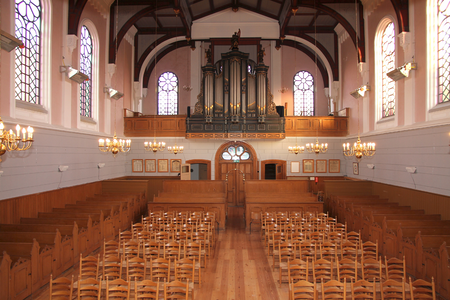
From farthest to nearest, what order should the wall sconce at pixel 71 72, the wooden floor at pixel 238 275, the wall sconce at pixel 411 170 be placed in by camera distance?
the wall sconce at pixel 71 72
the wall sconce at pixel 411 170
the wooden floor at pixel 238 275

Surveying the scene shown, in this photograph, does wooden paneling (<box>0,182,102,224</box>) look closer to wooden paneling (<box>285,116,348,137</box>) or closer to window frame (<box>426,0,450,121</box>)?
wooden paneling (<box>285,116,348,137</box>)

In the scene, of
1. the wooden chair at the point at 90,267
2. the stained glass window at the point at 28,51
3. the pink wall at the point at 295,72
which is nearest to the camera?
the wooden chair at the point at 90,267

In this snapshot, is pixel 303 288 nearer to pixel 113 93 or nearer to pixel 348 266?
pixel 348 266

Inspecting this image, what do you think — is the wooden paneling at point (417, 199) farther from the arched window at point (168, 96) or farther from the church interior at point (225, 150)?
the arched window at point (168, 96)

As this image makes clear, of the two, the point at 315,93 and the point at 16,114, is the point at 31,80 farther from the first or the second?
the point at 315,93

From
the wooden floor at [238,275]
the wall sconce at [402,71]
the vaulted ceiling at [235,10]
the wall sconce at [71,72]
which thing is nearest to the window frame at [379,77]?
the vaulted ceiling at [235,10]

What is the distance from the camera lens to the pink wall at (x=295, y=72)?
1988 centimetres

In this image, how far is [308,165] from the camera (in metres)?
17.9

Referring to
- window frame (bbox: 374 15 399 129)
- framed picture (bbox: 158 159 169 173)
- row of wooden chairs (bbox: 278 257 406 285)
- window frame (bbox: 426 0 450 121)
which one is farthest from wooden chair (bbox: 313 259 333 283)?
framed picture (bbox: 158 159 169 173)

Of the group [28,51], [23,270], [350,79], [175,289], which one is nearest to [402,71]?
[350,79]

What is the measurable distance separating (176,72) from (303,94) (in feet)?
28.4

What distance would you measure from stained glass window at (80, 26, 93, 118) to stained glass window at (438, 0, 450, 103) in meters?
13.5

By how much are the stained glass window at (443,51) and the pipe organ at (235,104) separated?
7.94m

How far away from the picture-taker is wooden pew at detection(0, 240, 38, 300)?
548 cm
